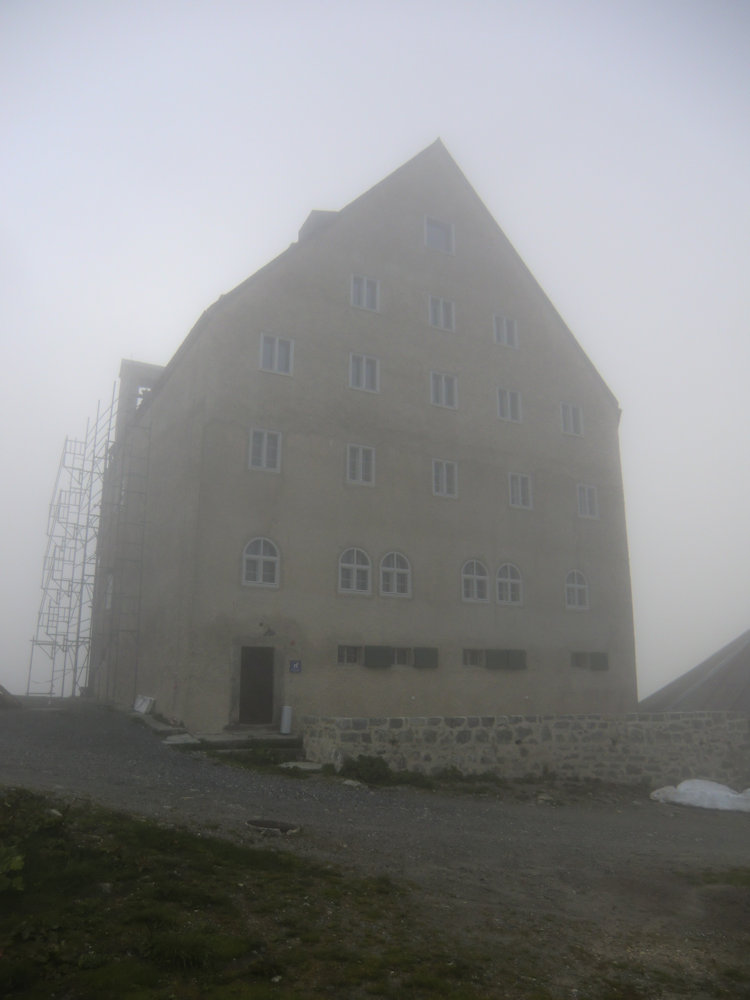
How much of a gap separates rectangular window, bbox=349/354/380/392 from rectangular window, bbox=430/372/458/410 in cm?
227

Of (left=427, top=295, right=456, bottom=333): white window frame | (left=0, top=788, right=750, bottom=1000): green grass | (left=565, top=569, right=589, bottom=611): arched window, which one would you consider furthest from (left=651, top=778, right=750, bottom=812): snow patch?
(left=427, top=295, right=456, bottom=333): white window frame

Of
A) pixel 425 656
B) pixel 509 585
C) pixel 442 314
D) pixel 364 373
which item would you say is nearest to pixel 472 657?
pixel 425 656

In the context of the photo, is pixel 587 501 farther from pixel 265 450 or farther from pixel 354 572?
pixel 265 450

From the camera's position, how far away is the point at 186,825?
9.83 m

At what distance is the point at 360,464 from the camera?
2495cm

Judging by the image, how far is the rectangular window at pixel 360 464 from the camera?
973 inches

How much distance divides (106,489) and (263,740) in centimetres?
2234

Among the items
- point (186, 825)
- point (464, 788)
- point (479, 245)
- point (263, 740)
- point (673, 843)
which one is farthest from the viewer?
point (479, 245)

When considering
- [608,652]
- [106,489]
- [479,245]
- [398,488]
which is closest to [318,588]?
[398,488]

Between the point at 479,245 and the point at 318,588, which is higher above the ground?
the point at 479,245

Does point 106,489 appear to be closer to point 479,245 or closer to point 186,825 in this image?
point 479,245

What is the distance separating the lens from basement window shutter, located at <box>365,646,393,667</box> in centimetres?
2320

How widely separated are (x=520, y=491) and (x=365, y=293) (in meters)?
8.93

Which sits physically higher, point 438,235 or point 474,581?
point 438,235
